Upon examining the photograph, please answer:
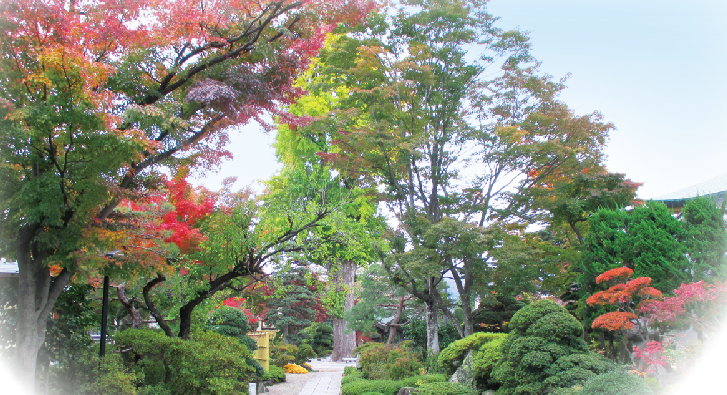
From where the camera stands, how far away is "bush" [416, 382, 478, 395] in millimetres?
8211

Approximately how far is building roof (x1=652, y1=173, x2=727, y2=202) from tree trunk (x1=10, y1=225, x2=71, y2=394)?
45.6 feet

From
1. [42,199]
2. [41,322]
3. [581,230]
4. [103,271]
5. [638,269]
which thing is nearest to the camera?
[42,199]

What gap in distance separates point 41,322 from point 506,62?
13833 mm

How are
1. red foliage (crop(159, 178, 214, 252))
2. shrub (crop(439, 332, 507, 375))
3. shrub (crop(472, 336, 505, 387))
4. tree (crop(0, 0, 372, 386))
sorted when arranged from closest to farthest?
tree (crop(0, 0, 372, 386)) → shrub (crop(472, 336, 505, 387)) → red foliage (crop(159, 178, 214, 252)) → shrub (crop(439, 332, 507, 375))

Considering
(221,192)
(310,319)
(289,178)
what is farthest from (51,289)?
(310,319)

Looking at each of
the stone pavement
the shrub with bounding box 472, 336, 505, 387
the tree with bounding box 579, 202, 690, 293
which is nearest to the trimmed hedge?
the shrub with bounding box 472, 336, 505, 387

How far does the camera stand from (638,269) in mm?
9750

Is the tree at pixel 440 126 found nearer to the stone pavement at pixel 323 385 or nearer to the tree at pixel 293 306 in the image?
the stone pavement at pixel 323 385

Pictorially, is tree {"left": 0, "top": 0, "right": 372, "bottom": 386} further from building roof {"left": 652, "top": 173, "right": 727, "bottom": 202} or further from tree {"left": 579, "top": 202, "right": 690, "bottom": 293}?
building roof {"left": 652, "top": 173, "right": 727, "bottom": 202}

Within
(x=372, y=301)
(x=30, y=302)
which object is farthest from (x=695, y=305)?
(x=372, y=301)

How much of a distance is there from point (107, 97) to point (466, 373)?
321 inches

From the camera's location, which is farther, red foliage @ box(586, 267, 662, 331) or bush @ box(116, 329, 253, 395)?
red foliage @ box(586, 267, 662, 331)

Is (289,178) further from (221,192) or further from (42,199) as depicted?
(42,199)

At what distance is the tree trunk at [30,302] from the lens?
5398mm
